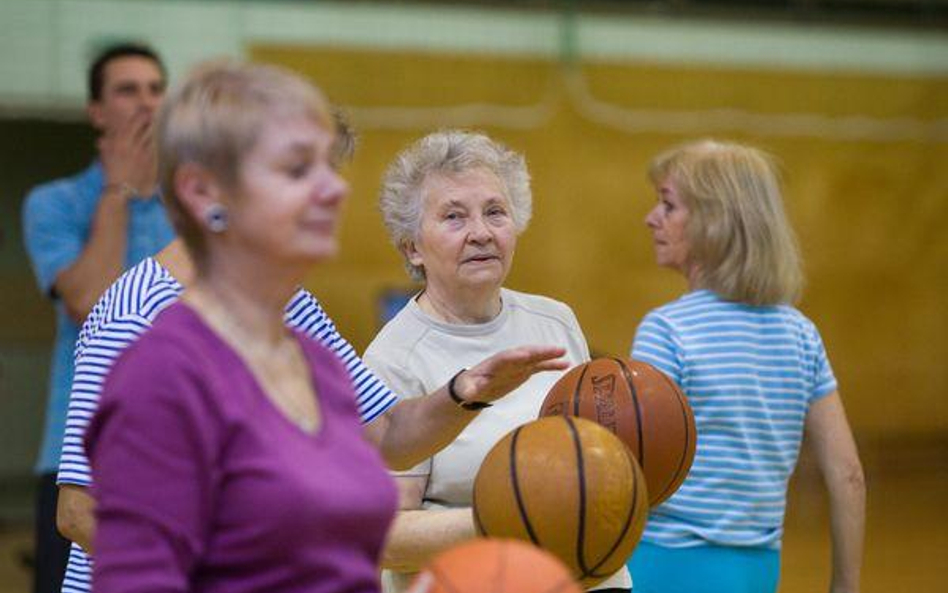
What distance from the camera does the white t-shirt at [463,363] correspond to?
3.08 meters

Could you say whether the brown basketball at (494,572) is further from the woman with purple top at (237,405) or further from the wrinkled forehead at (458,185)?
the wrinkled forehead at (458,185)

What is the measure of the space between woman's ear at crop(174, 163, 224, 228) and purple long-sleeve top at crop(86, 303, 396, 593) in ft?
0.44

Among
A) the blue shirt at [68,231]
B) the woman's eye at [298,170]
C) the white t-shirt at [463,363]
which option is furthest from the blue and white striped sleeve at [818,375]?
the woman's eye at [298,170]

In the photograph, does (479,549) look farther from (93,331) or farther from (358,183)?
(358,183)

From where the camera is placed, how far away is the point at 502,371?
234 centimetres

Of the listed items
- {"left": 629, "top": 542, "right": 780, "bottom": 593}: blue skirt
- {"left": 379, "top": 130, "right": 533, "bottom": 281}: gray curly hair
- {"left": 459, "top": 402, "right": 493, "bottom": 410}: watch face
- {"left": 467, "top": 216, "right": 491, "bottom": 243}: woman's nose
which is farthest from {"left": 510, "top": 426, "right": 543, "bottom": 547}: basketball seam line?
{"left": 629, "top": 542, "right": 780, "bottom": 593}: blue skirt

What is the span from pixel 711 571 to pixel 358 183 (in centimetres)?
643

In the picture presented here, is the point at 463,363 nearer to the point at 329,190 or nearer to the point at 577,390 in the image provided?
the point at 577,390

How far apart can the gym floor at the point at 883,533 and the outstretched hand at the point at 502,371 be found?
4.72m

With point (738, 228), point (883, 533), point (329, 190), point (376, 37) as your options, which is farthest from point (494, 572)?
point (376, 37)

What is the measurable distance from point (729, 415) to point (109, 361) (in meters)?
1.66

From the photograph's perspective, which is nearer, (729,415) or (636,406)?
(636,406)

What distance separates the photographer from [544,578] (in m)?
1.92

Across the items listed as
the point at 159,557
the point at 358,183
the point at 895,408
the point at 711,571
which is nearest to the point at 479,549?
the point at 159,557
